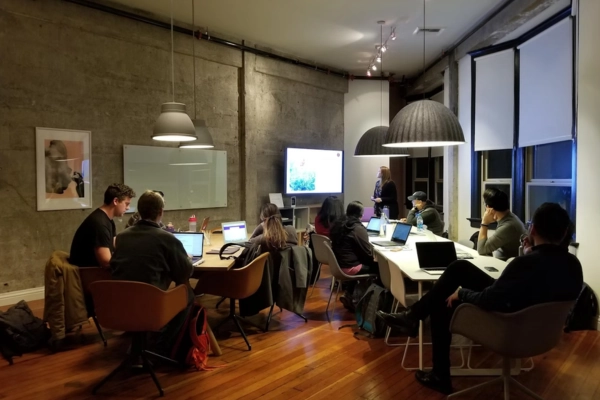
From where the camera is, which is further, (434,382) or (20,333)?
(20,333)

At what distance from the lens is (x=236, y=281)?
3.79m

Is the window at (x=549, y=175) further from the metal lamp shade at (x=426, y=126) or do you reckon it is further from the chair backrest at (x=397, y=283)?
the chair backrest at (x=397, y=283)

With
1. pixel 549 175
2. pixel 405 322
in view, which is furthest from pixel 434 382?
pixel 549 175

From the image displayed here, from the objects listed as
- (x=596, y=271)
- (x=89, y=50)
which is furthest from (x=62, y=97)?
(x=596, y=271)

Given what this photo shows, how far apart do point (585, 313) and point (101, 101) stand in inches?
234

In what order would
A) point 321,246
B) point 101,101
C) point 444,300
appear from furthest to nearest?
point 101,101 < point 321,246 < point 444,300

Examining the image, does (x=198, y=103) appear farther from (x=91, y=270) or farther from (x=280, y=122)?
(x=91, y=270)

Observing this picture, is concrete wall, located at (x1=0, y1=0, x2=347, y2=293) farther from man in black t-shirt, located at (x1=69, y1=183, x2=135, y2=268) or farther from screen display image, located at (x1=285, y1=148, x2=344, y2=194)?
man in black t-shirt, located at (x1=69, y1=183, x2=135, y2=268)

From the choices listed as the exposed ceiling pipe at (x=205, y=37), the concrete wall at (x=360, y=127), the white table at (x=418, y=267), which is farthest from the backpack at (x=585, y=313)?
the exposed ceiling pipe at (x=205, y=37)

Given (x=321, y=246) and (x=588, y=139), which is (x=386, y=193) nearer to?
(x=321, y=246)

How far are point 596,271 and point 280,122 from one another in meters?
5.36

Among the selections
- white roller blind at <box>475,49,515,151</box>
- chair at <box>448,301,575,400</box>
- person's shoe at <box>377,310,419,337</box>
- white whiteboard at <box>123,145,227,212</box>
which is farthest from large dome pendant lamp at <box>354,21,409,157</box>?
chair at <box>448,301,575,400</box>

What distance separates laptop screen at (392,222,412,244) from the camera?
15.6 ft

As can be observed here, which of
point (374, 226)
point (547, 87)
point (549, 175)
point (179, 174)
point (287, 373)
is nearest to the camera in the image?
point (287, 373)
